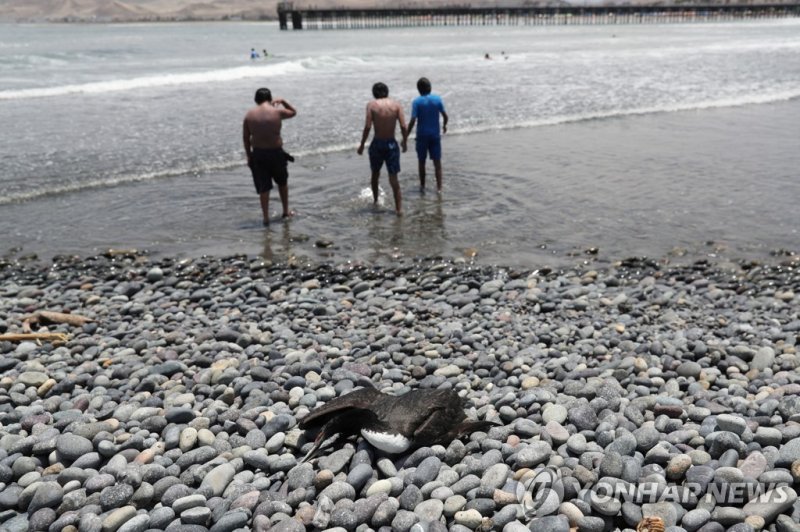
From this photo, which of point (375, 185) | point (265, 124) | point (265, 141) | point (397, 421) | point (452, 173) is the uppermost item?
point (265, 124)

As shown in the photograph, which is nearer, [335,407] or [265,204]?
[335,407]

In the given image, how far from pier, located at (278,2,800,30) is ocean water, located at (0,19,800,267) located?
68014 mm

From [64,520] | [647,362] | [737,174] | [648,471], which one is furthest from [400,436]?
[737,174]

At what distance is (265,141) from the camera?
29.3 ft

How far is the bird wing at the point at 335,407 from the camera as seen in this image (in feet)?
13.1

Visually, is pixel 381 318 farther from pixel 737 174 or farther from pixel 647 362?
pixel 737 174

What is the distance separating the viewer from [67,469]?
147 inches

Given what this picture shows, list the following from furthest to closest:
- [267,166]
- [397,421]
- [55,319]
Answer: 1. [267,166]
2. [55,319]
3. [397,421]

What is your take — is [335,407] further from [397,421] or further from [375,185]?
[375,185]

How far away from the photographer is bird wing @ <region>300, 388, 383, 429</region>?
4.00 metres

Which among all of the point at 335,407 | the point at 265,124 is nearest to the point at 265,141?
the point at 265,124

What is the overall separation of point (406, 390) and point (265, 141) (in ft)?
17.4

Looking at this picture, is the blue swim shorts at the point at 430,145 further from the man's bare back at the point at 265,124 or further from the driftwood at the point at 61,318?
the driftwood at the point at 61,318

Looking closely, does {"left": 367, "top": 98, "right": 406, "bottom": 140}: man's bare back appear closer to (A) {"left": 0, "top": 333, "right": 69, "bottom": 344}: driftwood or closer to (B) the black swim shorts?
(B) the black swim shorts
